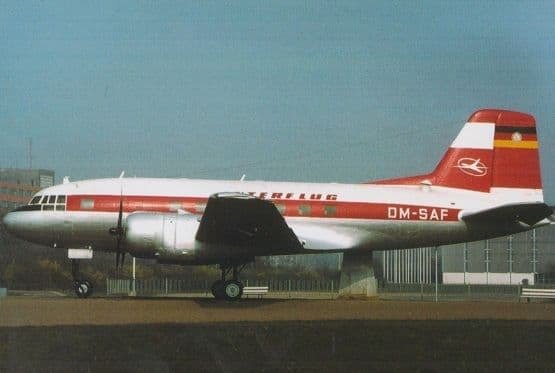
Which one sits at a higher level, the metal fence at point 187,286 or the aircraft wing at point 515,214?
the aircraft wing at point 515,214

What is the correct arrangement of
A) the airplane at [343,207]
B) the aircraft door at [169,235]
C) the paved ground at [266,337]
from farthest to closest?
the airplane at [343,207], the aircraft door at [169,235], the paved ground at [266,337]

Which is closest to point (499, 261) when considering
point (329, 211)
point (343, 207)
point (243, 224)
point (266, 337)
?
point (343, 207)

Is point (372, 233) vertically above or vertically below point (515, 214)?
below

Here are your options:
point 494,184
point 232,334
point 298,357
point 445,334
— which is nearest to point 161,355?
point 298,357

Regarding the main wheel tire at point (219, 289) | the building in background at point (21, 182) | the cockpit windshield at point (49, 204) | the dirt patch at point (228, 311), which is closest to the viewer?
the dirt patch at point (228, 311)

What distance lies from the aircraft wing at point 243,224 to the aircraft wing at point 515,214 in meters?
6.19

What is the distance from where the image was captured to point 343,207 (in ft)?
82.8

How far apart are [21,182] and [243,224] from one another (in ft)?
281

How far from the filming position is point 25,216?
81.9ft

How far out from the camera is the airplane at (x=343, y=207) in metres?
24.1

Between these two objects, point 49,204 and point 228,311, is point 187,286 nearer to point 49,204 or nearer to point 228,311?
point 49,204

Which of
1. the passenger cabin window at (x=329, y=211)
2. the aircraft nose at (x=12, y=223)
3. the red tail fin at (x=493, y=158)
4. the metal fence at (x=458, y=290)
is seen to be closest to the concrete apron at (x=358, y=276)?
the passenger cabin window at (x=329, y=211)

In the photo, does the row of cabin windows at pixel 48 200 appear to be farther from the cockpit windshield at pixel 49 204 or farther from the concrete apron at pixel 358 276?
the concrete apron at pixel 358 276

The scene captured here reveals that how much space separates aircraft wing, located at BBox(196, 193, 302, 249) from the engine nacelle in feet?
1.23
